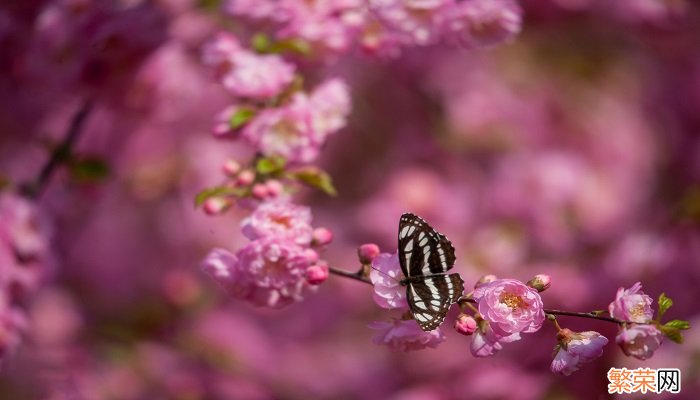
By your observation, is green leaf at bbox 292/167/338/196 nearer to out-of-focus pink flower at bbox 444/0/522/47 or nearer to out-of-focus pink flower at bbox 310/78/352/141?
out-of-focus pink flower at bbox 310/78/352/141

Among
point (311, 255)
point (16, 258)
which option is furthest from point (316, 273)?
point (16, 258)

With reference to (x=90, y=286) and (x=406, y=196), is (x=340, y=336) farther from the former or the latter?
(x=90, y=286)

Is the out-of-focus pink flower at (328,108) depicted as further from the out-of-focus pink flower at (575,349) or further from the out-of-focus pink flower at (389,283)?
the out-of-focus pink flower at (575,349)

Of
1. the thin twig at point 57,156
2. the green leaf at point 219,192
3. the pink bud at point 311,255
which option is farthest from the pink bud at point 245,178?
the thin twig at point 57,156

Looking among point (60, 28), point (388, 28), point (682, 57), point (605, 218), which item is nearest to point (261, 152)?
point (388, 28)

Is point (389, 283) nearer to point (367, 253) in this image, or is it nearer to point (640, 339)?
point (367, 253)
